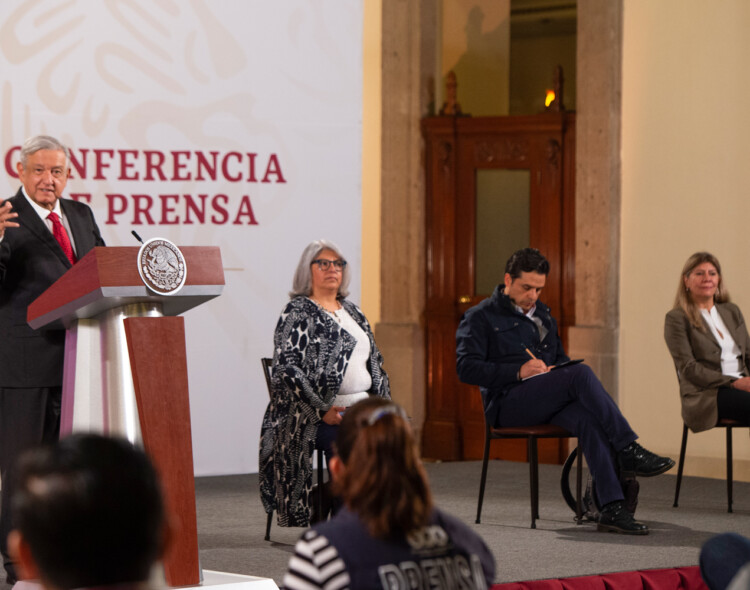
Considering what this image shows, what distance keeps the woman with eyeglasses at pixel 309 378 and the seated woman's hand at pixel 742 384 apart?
1.72 m

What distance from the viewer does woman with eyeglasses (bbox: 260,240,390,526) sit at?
4.04m

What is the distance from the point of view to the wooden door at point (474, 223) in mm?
7449

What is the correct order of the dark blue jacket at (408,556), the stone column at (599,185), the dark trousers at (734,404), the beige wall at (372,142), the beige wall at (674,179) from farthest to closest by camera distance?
the beige wall at (372,142) → the stone column at (599,185) → the beige wall at (674,179) → the dark trousers at (734,404) → the dark blue jacket at (408,556)

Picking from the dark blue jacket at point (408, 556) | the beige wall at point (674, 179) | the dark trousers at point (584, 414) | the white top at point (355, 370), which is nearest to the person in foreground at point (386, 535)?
the dark blue jacket at point (408, 556)

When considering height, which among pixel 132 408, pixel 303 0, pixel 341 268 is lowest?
pixel 132 408

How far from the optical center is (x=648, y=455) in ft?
14.3

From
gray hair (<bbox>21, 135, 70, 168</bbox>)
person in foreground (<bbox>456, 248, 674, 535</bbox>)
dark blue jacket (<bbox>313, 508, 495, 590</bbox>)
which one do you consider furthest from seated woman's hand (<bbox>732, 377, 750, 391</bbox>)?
dark blue jacket (<bbox>313, 508, 495, 590</bbox>)

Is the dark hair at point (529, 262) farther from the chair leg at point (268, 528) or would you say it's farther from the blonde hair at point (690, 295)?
the chair leg at point (268, 528)

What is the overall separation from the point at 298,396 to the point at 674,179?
3.41 m

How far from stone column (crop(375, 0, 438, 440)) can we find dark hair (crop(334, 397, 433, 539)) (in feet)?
19.7

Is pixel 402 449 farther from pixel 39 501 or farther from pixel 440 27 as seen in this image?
pixel 440 27

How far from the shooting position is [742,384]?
4.96 meters

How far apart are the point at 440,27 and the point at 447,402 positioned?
2.57 m

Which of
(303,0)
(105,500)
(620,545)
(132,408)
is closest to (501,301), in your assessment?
(620,545)
